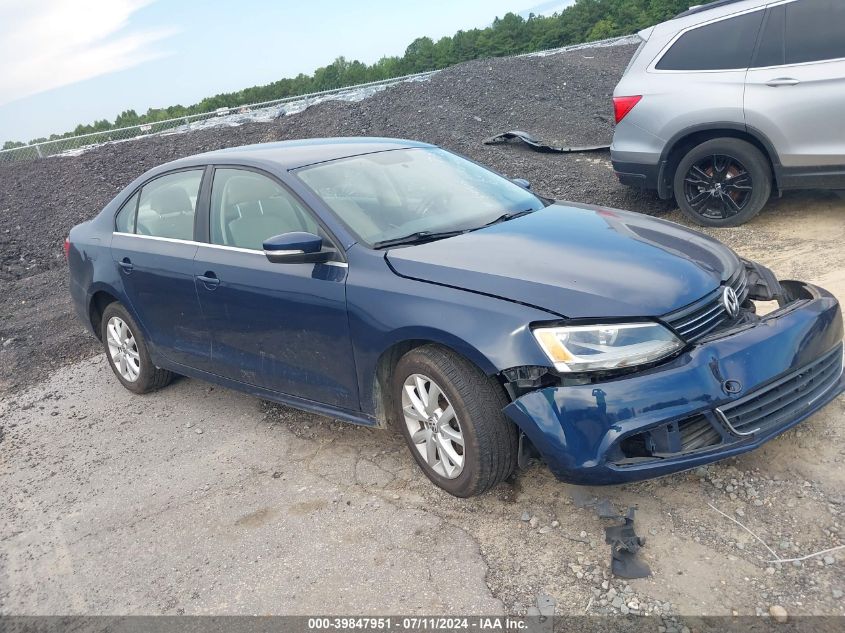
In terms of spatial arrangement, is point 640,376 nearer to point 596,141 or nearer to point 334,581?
point 334,581

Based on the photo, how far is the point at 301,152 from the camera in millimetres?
4375

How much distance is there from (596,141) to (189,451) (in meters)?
8.66

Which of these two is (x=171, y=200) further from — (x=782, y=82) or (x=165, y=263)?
(x=782, y=82)

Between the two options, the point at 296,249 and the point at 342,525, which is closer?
the point at 342,525

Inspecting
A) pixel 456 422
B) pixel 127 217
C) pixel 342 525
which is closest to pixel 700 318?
pixel 456 422

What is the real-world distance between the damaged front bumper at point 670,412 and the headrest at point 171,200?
2.69 m

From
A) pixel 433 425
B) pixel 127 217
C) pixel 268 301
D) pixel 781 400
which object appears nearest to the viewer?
pixel 781 400

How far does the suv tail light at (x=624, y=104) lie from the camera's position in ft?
23.1

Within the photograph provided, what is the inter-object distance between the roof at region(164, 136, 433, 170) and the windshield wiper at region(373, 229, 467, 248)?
82 centimetres

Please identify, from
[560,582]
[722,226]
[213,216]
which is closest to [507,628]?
[560,582]

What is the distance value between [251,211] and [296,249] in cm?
75

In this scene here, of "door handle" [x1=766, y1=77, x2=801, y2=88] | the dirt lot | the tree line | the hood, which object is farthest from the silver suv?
the tree line

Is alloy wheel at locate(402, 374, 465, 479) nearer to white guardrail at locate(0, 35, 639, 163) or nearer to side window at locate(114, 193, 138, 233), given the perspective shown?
side window at locate(114, 193, 138, 233)

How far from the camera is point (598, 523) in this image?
10.3 feet
